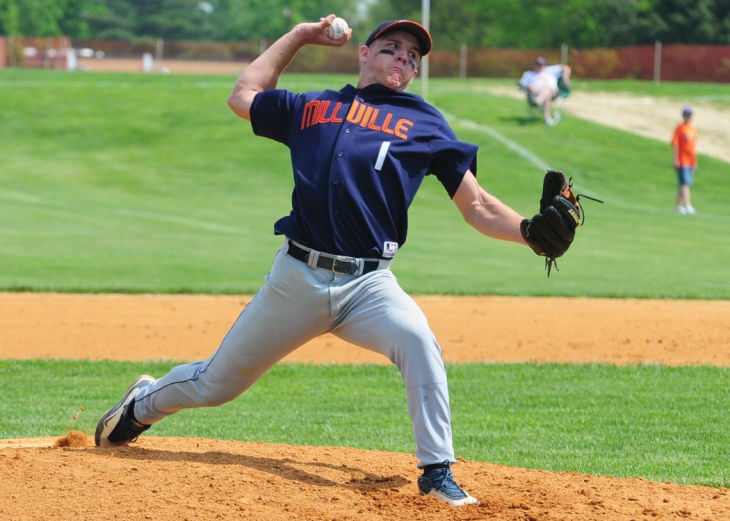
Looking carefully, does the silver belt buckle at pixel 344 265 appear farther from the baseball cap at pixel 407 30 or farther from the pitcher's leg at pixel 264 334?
the baseball cap at pixel 407 30

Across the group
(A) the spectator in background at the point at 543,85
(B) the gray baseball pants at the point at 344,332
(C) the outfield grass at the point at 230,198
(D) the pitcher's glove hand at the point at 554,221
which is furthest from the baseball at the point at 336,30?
(A) the spectator in background at the point at 543,85

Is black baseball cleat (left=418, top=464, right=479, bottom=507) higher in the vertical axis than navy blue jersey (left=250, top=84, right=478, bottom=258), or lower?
lower

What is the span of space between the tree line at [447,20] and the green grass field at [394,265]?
22401 millimetres

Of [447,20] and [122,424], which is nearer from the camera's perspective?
[122,424]

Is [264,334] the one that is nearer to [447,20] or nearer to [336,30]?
[336,30]

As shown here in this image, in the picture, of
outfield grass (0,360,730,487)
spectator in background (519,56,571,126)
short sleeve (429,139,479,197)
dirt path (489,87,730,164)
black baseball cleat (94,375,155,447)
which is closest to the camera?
short sleeve (429,139,479,197)

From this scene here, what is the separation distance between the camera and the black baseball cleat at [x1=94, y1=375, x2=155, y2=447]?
576cm

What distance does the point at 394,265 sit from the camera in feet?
52.5

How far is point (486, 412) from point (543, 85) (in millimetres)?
25990

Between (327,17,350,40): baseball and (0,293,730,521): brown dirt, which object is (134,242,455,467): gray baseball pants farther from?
(327,17,350,40): baseball

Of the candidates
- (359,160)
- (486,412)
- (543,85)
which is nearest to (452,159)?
(359,160)

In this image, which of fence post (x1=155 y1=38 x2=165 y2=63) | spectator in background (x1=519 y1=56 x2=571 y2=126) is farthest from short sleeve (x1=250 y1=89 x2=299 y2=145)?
fence post (x1=155 y1=38 x2=165 y2=63)

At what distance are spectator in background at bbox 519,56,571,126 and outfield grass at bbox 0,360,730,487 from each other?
23.6m

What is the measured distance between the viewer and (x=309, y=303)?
498 cm
